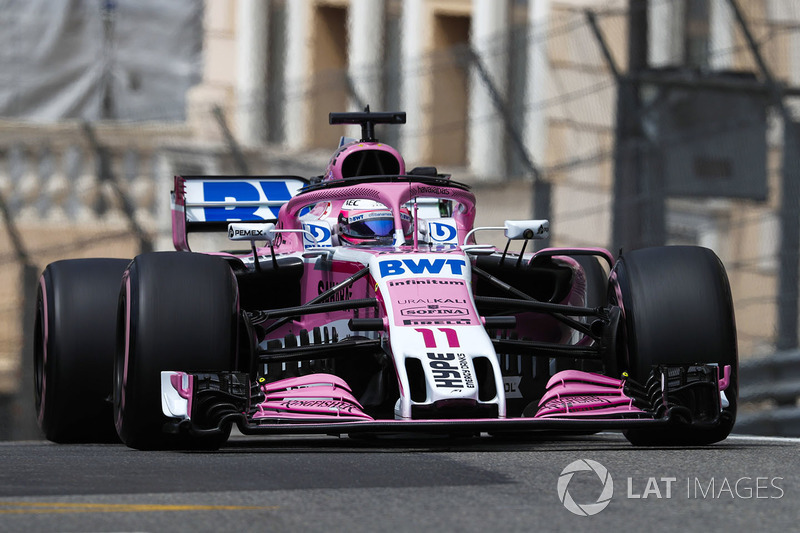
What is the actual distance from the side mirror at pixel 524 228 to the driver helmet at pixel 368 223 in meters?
0.92

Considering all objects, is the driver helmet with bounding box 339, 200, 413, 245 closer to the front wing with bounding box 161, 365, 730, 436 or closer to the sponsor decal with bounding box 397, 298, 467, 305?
the sponsor decal with bounding box 397, 298, 467, 305

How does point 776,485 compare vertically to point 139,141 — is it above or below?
below

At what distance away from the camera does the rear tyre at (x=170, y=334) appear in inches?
308

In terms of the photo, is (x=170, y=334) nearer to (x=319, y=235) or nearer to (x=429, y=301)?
(x=429, y=301)

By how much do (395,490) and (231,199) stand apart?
18.5 ft

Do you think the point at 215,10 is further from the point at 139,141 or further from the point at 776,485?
the point at 776,485

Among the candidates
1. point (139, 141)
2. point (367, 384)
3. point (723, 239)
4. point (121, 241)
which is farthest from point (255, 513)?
point (139, 141)

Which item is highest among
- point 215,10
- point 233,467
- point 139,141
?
point 215,10

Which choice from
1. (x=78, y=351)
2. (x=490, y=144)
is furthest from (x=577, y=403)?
(x=490, y=144)

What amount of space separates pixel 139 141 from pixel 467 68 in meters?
3.80

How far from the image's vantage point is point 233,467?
693 centimetres

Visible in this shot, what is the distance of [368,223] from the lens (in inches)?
372

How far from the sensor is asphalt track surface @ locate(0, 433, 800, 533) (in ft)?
17.6

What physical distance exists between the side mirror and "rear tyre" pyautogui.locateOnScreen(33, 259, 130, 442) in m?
2.09
